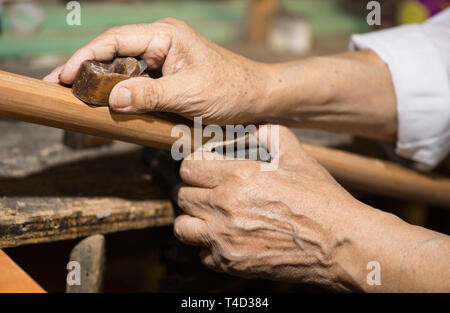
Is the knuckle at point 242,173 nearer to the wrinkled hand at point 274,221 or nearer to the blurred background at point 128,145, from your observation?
the wrinkled hand at point 274,221

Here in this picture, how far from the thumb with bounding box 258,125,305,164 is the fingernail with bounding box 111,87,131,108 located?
0.98ft

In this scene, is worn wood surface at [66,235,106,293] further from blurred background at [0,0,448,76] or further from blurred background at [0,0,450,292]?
blurred background at [0,0,448,76]

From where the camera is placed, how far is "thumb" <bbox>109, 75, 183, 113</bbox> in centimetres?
79

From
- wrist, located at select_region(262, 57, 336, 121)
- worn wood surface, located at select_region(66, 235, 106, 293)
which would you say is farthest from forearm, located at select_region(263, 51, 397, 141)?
worn wood surface, located at select_region(66, 235, 106, 293)

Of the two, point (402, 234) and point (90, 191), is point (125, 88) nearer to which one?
point (90, 191)

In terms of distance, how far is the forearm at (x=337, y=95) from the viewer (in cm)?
103

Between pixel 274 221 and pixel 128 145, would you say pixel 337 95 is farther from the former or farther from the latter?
pixel 128 145

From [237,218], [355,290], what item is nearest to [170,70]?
[237,218]

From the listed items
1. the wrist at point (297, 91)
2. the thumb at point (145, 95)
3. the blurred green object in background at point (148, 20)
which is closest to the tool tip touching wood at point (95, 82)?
the thumb at point (145, 95)

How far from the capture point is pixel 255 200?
872 millimetres

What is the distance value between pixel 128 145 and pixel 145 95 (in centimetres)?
50

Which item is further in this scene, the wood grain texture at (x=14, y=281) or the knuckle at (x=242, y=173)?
the knuckle at (x=242, y=173)

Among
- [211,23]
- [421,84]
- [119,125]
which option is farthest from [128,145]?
[211,23]

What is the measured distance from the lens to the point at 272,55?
2100 millimetres
